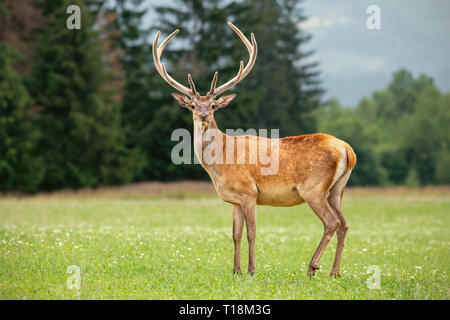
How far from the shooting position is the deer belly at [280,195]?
26.3ft

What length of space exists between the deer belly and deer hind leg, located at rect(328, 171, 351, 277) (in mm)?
548

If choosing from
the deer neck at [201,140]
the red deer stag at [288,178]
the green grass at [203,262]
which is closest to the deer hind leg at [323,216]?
the red deer stag at [288,178]

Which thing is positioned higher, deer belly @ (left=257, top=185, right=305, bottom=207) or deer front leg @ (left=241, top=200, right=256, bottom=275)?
deer belly @ (left=257, top=185, right=305, bottom=207)

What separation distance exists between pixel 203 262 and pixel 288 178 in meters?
2.49

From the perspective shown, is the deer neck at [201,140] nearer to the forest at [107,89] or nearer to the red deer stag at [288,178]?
the red deer stag at [288,178]

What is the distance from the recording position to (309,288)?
6949mm

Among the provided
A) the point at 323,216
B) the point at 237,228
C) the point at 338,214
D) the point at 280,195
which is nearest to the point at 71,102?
the point at 237,228

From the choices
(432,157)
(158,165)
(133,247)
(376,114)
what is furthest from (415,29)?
(133,247)

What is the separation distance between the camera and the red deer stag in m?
7.77

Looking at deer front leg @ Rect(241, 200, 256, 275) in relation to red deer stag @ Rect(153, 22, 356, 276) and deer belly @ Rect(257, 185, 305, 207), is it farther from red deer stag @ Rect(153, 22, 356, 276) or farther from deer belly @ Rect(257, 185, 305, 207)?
deer belly @ Rect(257, 185, 305, 207)

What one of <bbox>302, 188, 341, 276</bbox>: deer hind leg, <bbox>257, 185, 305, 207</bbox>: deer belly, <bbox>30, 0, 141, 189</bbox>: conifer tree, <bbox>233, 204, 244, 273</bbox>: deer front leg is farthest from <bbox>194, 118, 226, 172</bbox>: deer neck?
<bbox>30, 0, 141, 189</bbox>: conifer tree

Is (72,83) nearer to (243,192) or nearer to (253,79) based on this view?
(253,79)

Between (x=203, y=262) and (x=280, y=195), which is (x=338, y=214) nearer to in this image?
(x=280, y=195)

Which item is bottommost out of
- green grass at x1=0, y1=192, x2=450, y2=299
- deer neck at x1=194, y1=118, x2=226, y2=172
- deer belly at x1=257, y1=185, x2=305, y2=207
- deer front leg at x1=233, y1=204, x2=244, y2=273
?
green grass at x1=0, y1=192, x2=450, y2=299
